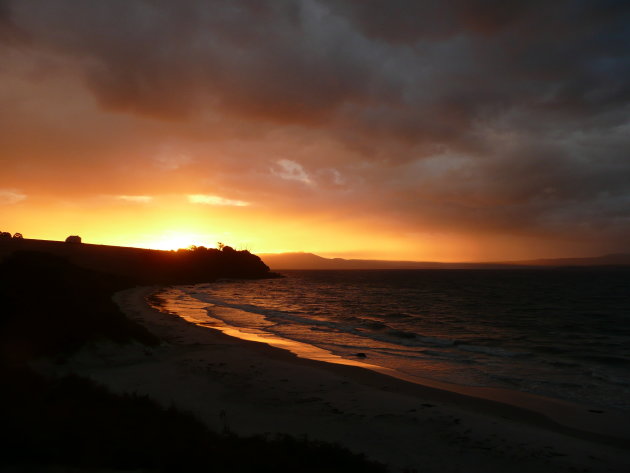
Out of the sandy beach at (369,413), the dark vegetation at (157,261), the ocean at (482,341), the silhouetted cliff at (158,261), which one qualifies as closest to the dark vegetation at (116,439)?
the sandy beach at (369,413)

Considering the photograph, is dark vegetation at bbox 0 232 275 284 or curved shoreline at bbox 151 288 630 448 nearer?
curved shoreline at bbox 151 288 630 448

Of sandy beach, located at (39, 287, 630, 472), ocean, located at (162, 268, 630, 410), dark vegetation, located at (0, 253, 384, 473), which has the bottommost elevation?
ocean, located at (162, 268, 630, 410)

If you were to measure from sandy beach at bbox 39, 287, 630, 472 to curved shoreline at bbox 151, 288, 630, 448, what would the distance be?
2.0 inches

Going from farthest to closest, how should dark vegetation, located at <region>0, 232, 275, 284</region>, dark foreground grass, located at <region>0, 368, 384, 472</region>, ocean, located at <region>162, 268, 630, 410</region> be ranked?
dark vegetation, located at <region>0, 232, 275, 284</region> → ocean, located at <region>162, 268, 630, 410</region> → dark foreground grass, located at <region>0, 368, 384, 472</region>

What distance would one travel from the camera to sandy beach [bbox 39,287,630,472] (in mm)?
9500

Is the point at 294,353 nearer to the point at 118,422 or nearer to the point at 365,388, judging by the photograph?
the point at 365,388

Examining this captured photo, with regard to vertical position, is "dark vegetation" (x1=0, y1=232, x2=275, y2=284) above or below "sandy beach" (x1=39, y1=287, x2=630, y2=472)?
above

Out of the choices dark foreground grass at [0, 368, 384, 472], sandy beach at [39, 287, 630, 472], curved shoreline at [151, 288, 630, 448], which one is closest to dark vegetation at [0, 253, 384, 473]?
dark foreground grass at [0, 368, 384, 472]

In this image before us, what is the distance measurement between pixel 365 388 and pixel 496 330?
22776mm

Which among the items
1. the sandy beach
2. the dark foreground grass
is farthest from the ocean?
the dark foreground grass

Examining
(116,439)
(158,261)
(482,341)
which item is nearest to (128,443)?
(116,439)

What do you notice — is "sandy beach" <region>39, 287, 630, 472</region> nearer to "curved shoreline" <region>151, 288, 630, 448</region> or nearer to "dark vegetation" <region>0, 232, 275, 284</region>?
"curved shoreline" <region>151, 288, 630, 448</region>

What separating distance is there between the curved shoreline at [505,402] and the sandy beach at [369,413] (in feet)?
0.17

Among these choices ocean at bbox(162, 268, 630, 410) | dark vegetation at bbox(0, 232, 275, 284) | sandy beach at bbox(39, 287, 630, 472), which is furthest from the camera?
dark vegetation at bbox(0, 232, 275, 284)
